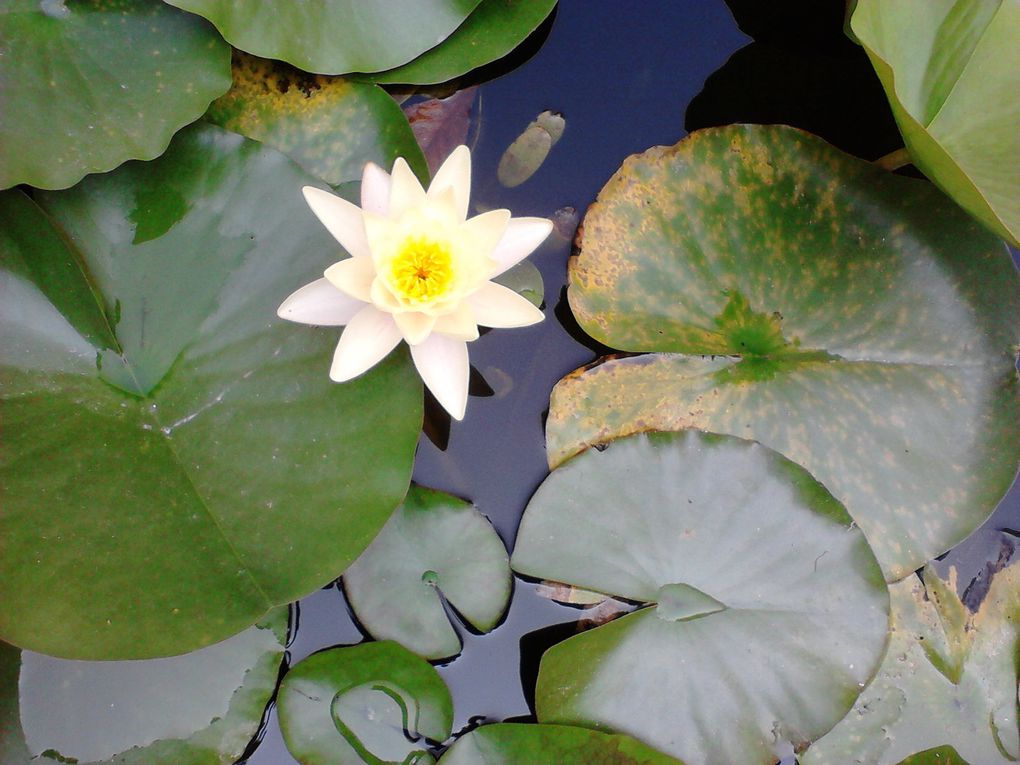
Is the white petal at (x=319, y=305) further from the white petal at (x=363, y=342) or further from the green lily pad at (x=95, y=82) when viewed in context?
the green lily pad at (x=95, y=82)

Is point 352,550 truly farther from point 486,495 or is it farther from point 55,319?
point 55,319

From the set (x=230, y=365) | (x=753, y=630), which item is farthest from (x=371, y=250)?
(x=753, y=630)

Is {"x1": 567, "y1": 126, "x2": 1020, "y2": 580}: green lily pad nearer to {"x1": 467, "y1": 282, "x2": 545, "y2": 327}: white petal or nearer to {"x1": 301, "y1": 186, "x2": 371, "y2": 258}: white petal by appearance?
{"x1": 467, "y1": 282, "x2": 545, "y2": 327}: white petal

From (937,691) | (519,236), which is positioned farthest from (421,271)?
(937,691)

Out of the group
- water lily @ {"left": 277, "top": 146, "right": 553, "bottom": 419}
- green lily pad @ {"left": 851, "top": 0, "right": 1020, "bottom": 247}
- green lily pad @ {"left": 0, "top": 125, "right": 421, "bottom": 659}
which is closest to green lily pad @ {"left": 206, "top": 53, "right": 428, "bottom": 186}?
green lily pad @ {"left": 0, "top": 125, "right": 421, "bottom": 659}

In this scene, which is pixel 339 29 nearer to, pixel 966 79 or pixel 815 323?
pixel 815 323

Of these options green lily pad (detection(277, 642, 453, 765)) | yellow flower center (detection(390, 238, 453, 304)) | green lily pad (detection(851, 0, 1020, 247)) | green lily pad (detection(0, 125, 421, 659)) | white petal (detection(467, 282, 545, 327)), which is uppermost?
green lily pad (detection(851, 0, 1020, 247))
